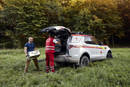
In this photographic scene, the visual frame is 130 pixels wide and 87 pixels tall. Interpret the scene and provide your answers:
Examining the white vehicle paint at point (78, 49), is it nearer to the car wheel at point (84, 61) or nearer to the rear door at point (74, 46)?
the rear door at point (74, 46)

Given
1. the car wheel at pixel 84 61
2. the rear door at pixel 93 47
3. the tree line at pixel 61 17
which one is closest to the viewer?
the car wheel at pixel 84 61

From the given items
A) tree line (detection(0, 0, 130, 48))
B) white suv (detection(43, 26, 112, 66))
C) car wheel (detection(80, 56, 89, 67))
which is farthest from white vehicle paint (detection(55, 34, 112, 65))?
tree line (detection(0, 0, 130, 48))

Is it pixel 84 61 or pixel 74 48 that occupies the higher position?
pixel 74 48

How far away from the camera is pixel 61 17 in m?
25.0

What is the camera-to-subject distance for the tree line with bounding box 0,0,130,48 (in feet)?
71.4

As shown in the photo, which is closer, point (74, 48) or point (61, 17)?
point (74, 48)

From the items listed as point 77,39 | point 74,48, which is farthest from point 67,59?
point 77,39

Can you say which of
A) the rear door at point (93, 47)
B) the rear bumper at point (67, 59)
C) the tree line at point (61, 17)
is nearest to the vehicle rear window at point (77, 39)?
the rear door at point (93, 47)

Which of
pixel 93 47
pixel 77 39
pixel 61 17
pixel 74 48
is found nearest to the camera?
pixel 74 48

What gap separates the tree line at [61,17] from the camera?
21766mm

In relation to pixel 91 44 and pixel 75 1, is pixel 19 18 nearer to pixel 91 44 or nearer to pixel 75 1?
pixel 75 1

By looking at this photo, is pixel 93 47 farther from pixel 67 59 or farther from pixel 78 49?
pixel 67 59

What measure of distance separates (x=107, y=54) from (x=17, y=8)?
61.9 ft

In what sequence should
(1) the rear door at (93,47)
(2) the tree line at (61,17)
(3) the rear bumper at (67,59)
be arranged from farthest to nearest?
(2) the tree line at (61,17)
(1) the rear door at (93,47)
(3) the rear bumper at (67,59)
